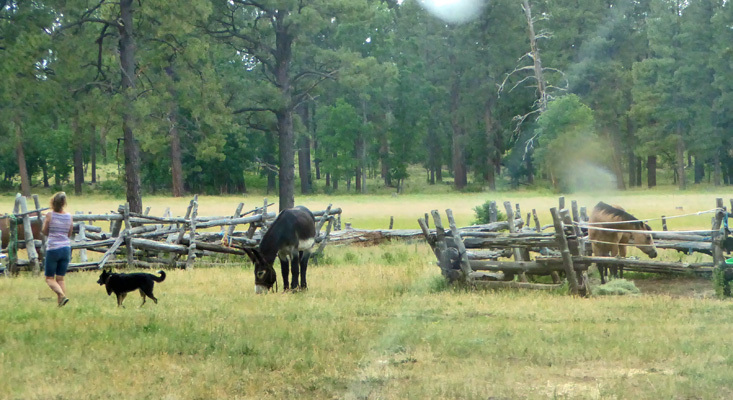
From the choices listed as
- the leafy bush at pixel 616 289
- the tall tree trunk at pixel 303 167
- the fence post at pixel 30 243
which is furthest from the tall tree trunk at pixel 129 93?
the tall tree trunk at pixel 303 167

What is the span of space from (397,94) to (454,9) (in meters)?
9.66

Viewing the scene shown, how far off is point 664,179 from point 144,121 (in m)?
64.8

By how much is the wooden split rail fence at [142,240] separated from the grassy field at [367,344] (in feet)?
9.31

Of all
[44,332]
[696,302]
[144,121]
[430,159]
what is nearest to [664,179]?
[430,159]

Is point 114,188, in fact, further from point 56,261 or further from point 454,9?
point 56,261

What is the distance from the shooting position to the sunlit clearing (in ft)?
194

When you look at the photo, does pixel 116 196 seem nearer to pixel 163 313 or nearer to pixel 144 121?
pixel 144 121

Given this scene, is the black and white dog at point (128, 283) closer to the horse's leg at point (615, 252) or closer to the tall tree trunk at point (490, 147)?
the horse's leg at point (615, 252)

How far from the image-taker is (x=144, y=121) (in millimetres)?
25031

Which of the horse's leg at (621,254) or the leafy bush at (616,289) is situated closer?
the leafy bush at (616,289)

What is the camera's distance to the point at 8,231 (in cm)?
2002

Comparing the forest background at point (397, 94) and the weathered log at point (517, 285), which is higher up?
the forest background at point (397, 94)

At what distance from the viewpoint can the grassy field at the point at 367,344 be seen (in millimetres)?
7902

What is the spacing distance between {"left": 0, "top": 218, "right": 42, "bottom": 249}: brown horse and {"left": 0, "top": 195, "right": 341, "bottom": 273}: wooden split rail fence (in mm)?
254
